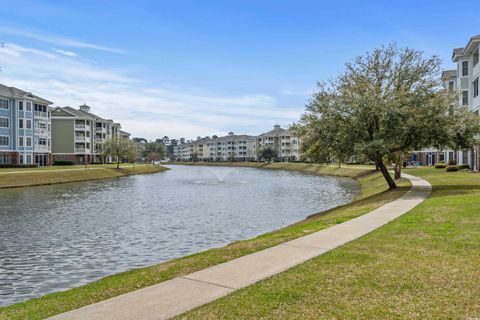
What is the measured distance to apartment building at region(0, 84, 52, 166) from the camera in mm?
72312

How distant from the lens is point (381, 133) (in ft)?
93.4

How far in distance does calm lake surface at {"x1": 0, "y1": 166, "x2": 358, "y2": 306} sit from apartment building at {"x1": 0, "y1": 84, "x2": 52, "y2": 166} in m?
42.4

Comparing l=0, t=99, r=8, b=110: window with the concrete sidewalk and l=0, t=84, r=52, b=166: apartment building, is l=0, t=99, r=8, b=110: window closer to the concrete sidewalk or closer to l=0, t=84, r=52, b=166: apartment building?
l=0, t=84, r=52, b=166: apartment building

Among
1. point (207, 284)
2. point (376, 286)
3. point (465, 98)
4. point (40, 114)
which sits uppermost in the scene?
point (40, 114)

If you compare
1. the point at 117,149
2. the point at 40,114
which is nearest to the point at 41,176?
the point at 40,114

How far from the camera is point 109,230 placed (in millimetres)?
20891

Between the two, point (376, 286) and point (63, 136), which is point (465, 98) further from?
point (63, 136)

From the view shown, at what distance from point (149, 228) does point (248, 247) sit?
10552 millimetres

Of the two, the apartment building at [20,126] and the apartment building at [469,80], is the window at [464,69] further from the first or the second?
the apartment building at [20,126]

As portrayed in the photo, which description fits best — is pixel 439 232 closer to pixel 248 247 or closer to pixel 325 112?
pixel 248 247

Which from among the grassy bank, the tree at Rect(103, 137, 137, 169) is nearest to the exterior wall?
the tree at Rect(103, 137, 137, 169)

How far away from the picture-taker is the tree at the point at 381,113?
27.4 m

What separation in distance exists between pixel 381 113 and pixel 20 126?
228ft

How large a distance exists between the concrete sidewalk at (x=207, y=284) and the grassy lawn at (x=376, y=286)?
0.39 meters
